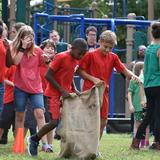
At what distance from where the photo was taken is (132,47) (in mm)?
14398

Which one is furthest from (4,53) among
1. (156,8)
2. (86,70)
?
(156,8)

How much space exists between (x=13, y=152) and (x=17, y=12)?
31.9 feet

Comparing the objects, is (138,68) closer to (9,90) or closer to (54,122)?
(9,90)

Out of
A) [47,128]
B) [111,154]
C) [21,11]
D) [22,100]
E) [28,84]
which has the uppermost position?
[21,11]

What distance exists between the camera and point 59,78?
25.0 feet

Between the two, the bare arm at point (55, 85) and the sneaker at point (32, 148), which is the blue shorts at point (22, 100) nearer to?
the sneaker at point (32, 148)

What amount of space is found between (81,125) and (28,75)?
113 cm

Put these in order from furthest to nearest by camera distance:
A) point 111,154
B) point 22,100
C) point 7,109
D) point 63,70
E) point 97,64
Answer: point 7,109 → point 111,154 → point 22,100 → point 97,64 → point 63,70

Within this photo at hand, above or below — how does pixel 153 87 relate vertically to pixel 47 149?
above

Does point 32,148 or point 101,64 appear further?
point 101,64

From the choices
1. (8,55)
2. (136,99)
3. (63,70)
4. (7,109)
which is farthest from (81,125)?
(136,99)

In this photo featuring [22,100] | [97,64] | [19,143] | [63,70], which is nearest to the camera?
[63,70]

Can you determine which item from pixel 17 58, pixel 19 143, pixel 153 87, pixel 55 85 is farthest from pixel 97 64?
pixel 19 143

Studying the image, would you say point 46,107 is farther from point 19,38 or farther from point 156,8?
point 156,8
